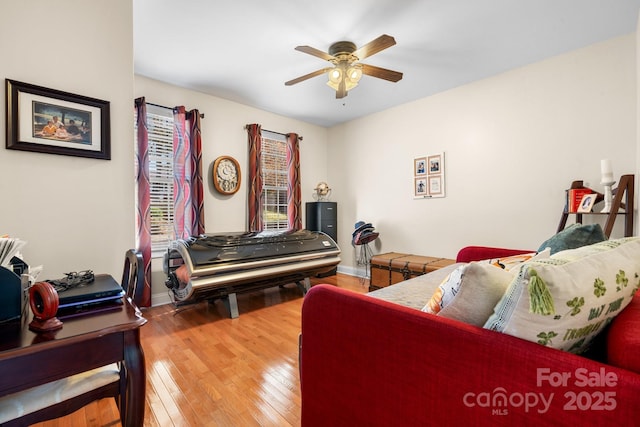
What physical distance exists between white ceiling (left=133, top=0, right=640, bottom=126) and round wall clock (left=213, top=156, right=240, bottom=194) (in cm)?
96

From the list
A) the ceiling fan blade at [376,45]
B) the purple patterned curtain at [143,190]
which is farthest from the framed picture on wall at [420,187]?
the purple patterned curtain at [143,190]

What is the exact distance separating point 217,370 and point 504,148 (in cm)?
360

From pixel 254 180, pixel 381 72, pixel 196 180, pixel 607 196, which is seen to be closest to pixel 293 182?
pixel 254 180

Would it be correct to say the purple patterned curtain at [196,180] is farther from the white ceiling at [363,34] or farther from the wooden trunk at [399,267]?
the wooden trunk at [399,267]

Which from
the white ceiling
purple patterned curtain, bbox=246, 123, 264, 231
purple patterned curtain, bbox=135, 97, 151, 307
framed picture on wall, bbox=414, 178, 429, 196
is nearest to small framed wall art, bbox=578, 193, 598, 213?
the white ceiling

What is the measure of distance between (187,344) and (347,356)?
6.15 feet

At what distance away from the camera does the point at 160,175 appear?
341 cm

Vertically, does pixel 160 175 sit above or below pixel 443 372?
above

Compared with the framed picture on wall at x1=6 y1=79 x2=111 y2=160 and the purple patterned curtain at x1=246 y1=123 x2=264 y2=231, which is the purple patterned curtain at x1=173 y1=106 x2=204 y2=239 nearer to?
the purple patterned curtain at x1=246 y1=123 x2=264 y2=231

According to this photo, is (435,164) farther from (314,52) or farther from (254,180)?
(254,180)

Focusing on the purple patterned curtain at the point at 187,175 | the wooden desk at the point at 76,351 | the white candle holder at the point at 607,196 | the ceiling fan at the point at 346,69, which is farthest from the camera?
the purple patterned curtain at the point at 187,175

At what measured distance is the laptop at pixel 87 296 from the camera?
1.04 metres

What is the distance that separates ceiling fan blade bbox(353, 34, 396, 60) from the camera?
6.78ft

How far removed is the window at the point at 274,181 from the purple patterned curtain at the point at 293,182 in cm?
11
